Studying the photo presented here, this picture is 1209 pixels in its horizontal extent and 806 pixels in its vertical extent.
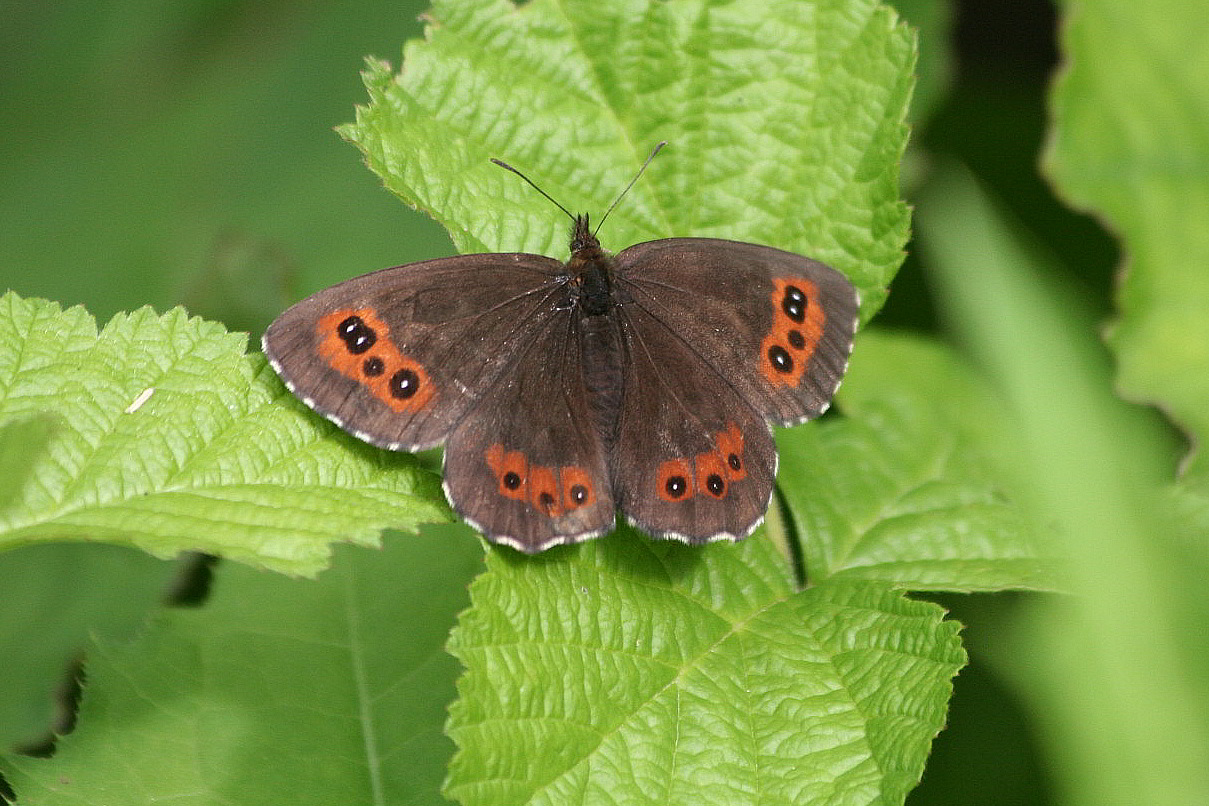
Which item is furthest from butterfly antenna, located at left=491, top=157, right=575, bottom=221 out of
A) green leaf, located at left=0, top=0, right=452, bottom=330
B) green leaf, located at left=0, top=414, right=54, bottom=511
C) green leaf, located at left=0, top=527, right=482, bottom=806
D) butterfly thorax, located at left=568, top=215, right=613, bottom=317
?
green leaf, located at left=0, top=0, right=452, bottom=330

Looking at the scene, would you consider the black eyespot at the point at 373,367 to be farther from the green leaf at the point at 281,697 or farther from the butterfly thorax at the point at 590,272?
the green leaf at the point at 281,697

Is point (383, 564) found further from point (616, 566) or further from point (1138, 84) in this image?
point (1138, 84)

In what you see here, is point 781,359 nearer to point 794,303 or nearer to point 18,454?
point 794,303

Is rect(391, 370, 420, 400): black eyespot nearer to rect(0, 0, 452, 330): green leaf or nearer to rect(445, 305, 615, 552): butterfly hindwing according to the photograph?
rect(445, 305, 615, 552): butterfly hindwing

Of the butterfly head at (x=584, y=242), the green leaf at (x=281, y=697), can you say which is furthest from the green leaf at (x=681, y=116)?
the green leaf at (x=281, y=697)

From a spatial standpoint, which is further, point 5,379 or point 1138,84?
point 1138,84

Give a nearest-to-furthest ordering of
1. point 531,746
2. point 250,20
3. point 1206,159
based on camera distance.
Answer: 1. point 531,746
2. point 1206,159
3. point 250,20

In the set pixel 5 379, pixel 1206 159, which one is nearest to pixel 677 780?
pixel 5 379
